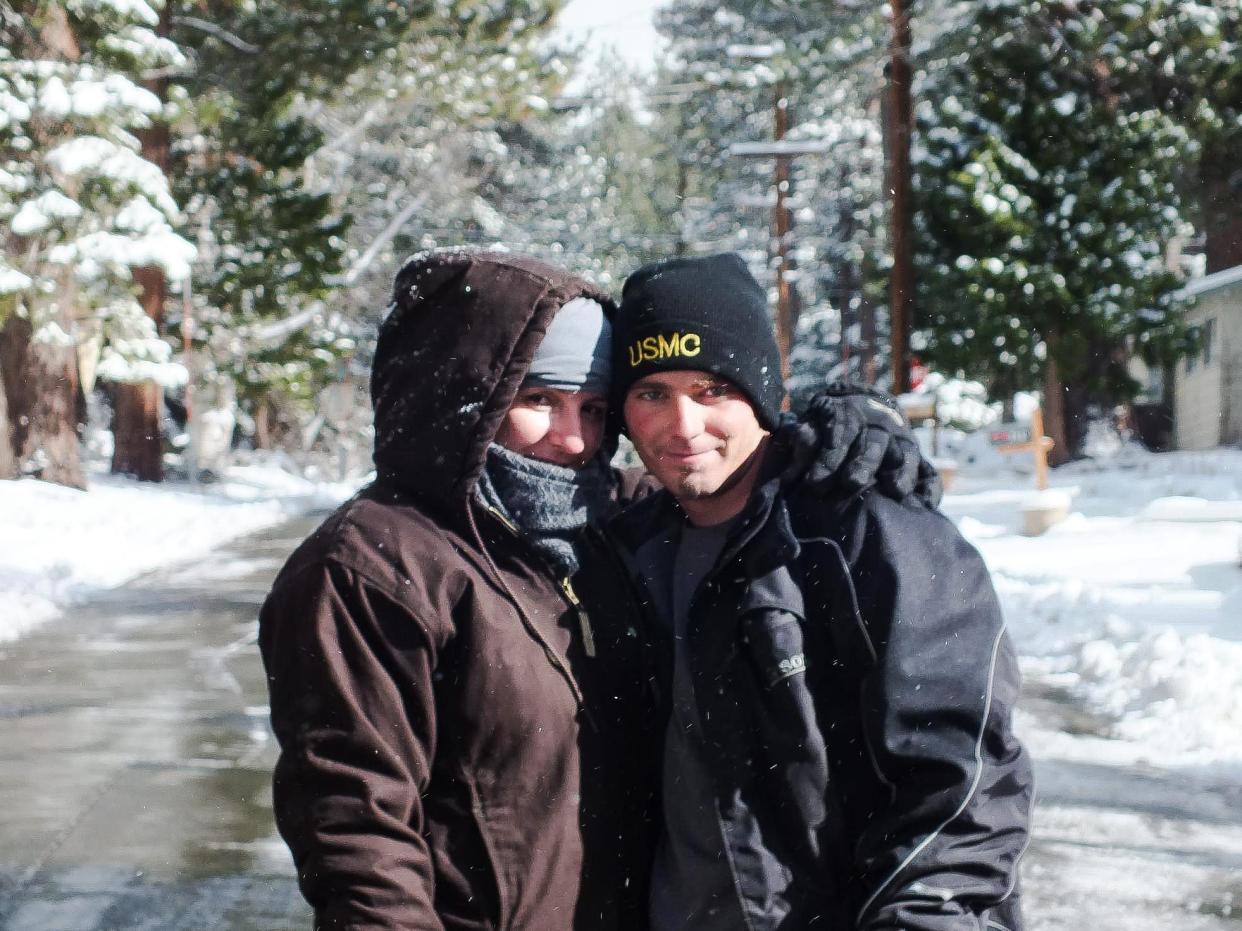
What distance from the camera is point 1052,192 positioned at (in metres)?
27.5

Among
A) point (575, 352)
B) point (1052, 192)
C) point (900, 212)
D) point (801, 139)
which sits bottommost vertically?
point (575, 352)

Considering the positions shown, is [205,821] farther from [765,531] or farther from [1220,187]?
[1220,187]

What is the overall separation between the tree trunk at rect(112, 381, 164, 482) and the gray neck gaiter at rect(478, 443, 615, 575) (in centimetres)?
2779

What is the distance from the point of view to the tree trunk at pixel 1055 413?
100 feet

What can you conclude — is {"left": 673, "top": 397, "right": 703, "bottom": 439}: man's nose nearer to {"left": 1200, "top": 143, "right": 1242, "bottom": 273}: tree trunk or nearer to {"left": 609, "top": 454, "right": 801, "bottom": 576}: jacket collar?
{"left": 609, "top": 454, "right": 801, "bottom": 576}: jacket collar

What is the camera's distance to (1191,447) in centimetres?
3559

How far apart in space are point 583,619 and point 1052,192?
26.8 metres

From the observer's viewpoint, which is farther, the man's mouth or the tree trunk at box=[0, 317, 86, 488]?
the tree trunk at box=[0, 317, 86, 488]

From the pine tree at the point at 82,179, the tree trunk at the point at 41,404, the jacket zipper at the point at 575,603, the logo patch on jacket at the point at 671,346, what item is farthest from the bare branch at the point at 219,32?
the jacket zipper at the point at 575,603

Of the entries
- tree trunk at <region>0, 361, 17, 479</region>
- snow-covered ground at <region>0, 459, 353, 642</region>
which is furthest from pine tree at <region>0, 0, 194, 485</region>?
snow-covered ground at <region>0, 459, 353, 642</region>

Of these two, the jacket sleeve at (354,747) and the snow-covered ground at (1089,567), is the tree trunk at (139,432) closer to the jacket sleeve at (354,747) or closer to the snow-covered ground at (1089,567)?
the snow-covered ground at (1089,567)

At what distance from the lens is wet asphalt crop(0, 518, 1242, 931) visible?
5.38m

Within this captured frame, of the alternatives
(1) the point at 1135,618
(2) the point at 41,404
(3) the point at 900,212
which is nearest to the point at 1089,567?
(1) the point at 1135,618

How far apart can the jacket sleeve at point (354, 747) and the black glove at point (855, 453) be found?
672 millimetres
